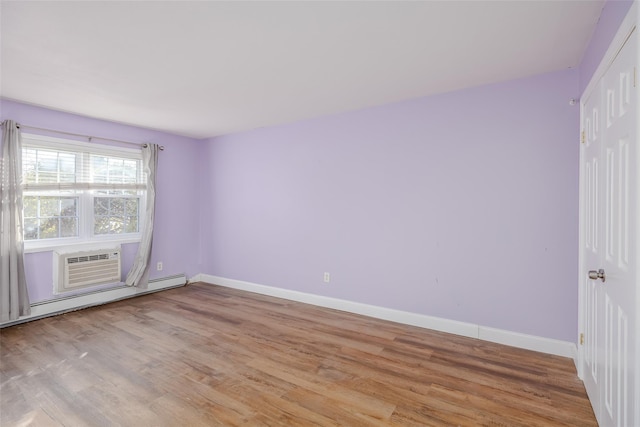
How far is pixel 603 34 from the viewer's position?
5.79 feet

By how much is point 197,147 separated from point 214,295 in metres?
2.53

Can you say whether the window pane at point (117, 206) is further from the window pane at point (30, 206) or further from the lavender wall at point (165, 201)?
the window pane at point (30, 206)

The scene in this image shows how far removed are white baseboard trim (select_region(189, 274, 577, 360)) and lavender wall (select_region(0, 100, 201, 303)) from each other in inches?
52.8

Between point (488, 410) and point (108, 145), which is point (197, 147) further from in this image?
point (488, 410)

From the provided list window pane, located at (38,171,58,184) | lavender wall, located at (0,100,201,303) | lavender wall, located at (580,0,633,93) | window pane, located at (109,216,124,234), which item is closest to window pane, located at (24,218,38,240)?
lavender wall, located at (0,100,201,303)

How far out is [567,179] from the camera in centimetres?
256

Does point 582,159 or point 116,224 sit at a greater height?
point 582,159

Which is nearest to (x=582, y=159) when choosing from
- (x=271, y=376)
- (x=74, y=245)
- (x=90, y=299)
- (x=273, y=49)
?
(x=273, y=49)

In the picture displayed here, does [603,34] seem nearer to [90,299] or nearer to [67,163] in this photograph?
[67,163]

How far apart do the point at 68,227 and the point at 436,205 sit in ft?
14.5

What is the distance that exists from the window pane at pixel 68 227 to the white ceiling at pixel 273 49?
4.58 feet

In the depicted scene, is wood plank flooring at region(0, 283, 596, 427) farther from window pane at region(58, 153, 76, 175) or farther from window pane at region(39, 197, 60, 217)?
window pane at region(58, 153, 76, 175)

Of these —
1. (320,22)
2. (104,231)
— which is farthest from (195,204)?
(320,22)

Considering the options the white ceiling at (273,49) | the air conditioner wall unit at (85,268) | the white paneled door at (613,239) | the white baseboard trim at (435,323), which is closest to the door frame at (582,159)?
the white paneled door at (613,239)
